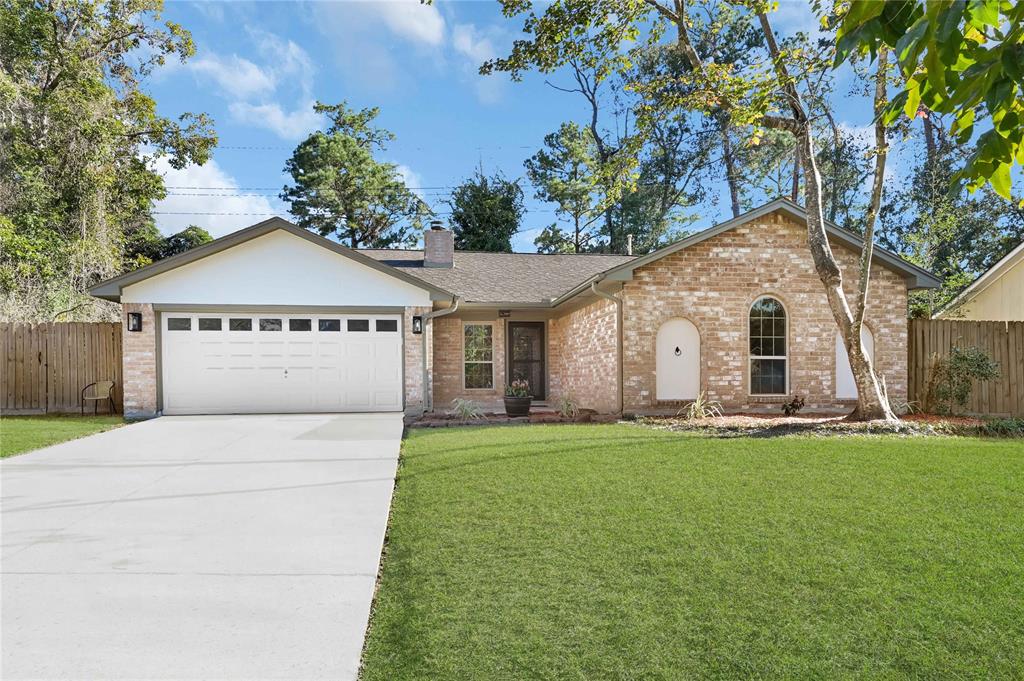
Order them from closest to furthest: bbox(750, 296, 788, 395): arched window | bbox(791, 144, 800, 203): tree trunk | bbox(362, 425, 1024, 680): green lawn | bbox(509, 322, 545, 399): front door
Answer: bbox(362, 425, 1024, 680): green lawn < bbox(750, 296, 788, 395): arched window < bbox(509, 322, 545, 399): front door < bbox(791, 144, 800, 203): tree trunk

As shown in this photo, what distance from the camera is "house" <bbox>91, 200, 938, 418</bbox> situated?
40.0 ft

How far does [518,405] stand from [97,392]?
29.8 ft

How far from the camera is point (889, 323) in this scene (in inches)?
490

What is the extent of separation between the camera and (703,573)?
3605mm

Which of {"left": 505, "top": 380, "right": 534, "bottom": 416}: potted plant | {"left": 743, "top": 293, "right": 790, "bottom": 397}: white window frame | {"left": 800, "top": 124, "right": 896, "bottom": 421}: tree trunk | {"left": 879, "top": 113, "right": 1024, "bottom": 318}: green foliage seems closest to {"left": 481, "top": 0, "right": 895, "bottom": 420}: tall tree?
{"left": 800, "top": 124, "right": 896, "bottom": 421}: tree trunk

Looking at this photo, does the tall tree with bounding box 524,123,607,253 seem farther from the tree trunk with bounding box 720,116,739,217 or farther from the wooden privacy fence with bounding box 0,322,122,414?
the wooden privacy fence with bounding box 0,322,122,414

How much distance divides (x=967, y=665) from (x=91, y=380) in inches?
613

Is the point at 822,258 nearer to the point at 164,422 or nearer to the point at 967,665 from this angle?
the point at 967,665

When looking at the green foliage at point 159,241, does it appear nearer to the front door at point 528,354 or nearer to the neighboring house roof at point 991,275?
the front door at point 528,354

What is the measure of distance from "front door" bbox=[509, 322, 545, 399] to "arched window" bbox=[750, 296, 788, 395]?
6063 millimetres

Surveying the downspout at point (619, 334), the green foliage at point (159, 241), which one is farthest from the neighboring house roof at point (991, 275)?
the green foliage at point (159, 241)

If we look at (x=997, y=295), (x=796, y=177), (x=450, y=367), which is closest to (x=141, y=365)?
(x=450, y=367)

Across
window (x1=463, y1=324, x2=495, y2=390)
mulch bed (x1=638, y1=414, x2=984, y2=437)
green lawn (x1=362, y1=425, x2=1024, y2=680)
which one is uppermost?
window (x1=463, y1=324, x2=495, y2=390)

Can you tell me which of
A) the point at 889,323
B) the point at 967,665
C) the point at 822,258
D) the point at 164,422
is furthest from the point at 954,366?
the point at 164,422
